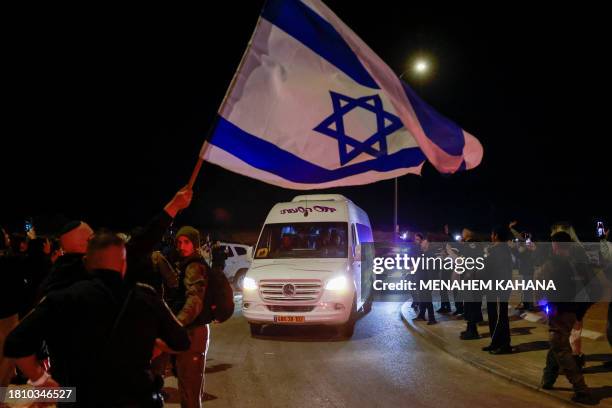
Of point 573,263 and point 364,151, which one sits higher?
point 364,151

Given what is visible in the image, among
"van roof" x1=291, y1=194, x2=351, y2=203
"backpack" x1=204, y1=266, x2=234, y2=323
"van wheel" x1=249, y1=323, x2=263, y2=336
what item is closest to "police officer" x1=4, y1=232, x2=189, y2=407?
"backpack" x1=204, y1=266, x2=234, y2=323

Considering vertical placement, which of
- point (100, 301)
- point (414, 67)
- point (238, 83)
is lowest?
point (100, 301)

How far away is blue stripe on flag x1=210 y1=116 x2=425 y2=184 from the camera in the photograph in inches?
175

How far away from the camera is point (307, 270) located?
1060 centimetres

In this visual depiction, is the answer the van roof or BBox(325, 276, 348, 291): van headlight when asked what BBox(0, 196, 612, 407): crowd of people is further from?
the van roof

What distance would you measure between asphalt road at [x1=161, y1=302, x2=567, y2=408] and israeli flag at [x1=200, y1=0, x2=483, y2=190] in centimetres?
304

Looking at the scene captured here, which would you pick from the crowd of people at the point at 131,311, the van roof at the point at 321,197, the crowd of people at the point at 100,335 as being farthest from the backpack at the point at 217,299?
the van roof at the point at 321,197

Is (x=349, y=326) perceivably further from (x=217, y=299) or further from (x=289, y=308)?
(x=217, y=299)

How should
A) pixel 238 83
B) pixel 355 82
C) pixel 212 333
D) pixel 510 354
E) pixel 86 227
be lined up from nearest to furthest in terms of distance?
pixel 86 227 < pixel 238 83 < pixel 355 82 < pixel 510 354 < pixel 212 333

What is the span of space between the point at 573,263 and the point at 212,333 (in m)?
7.33

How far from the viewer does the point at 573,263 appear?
6.75 m

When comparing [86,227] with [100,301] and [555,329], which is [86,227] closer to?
[100,301]

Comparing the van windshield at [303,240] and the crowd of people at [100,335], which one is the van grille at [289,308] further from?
the crowd of people at [100,335]

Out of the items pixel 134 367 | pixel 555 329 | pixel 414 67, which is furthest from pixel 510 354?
pixel 414 67
